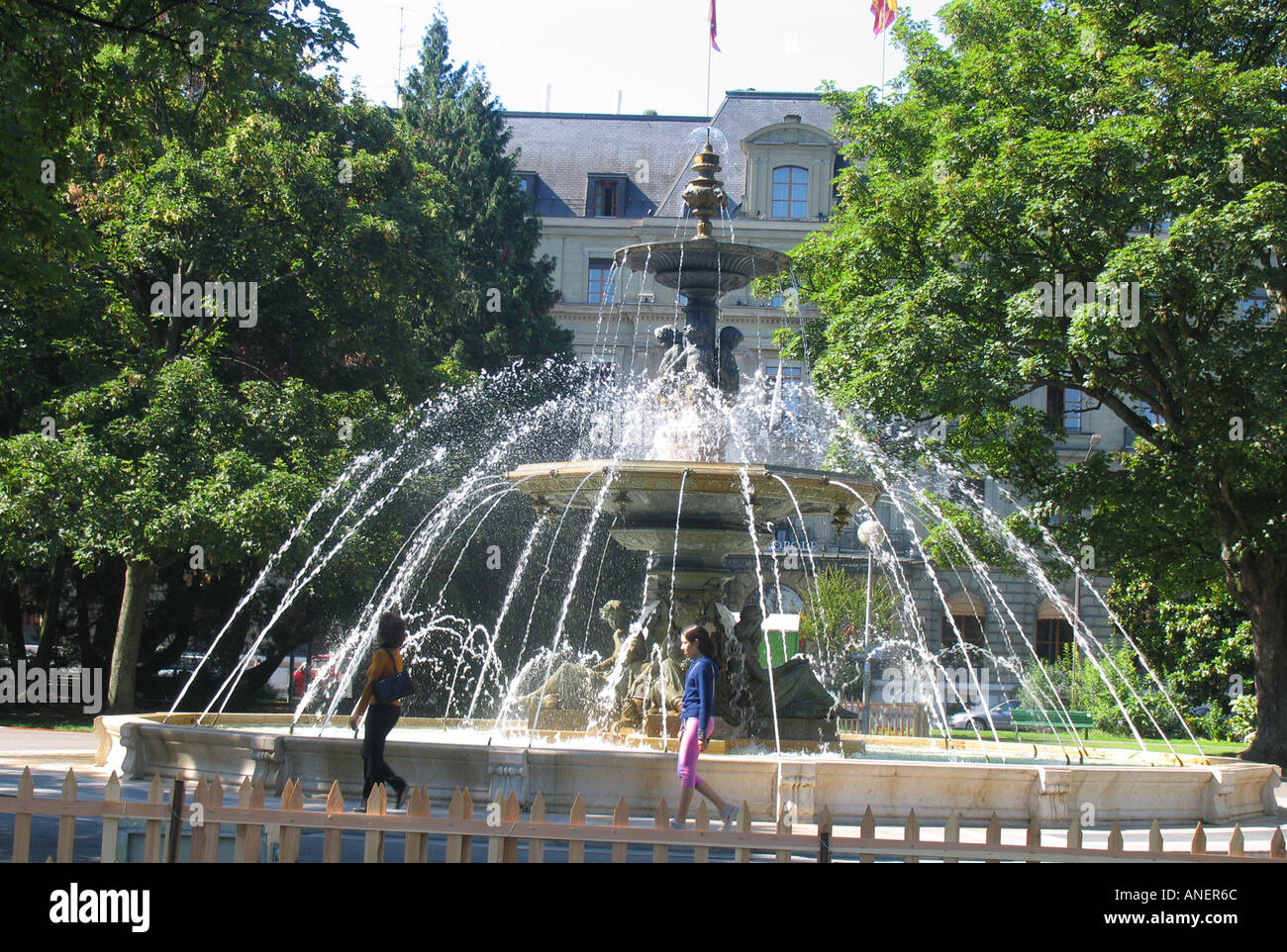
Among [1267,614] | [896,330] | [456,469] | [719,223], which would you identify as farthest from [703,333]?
[719,223]

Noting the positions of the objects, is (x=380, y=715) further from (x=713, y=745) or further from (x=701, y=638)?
(x=713, y=745)

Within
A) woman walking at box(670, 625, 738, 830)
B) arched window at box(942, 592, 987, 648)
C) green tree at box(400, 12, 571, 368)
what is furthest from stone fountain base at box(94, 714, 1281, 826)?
arched window at box(942, 592, 987, 648)

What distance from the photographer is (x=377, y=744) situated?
9430mm

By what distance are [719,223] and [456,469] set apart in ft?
75.6

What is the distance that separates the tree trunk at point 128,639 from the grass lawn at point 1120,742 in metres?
13.7

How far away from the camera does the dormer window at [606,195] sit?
55.3 metres

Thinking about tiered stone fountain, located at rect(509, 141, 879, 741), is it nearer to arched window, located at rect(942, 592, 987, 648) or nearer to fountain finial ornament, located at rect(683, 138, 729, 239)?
fountain finial ornament, located at rect(683, 138, 729, 239)

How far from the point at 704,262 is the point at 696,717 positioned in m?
6.62

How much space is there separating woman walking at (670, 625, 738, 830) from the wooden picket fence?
2.86 m

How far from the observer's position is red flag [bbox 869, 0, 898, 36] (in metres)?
29.7

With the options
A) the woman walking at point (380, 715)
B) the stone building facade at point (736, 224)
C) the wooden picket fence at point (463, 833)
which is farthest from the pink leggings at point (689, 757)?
the stone building facade at point (736, 224)

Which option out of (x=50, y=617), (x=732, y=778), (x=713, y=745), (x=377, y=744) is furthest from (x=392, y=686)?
(x=50, y=617)
